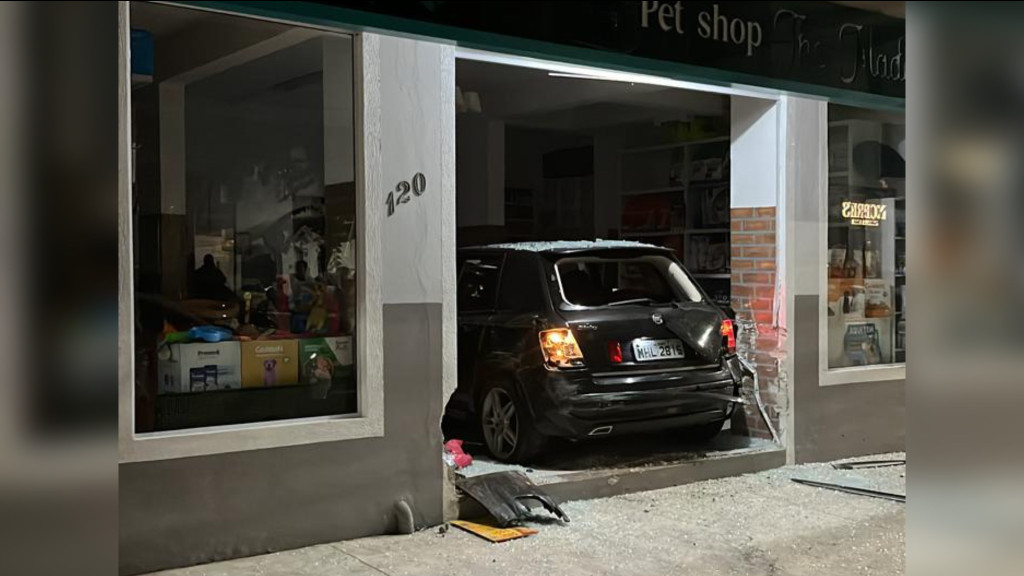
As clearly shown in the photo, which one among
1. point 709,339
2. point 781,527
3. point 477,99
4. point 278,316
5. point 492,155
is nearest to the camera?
point 278,316

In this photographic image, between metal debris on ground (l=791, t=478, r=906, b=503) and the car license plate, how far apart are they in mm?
A: 1300

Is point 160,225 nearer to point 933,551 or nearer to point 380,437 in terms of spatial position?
point 380,437

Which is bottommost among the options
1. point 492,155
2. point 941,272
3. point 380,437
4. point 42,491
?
point 380,437

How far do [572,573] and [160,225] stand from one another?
2.83m

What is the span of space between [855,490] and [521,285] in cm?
277

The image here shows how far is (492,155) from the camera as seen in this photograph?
9289mm

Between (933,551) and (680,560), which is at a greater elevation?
(933,551)

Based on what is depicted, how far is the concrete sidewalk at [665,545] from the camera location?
5070 mm

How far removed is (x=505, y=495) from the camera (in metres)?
6.03

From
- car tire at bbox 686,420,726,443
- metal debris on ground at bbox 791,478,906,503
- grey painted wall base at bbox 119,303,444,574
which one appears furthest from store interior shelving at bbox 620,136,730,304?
grey painted wall base at bbox 119,303,444,574

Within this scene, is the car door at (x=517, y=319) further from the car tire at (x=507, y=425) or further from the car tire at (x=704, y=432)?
the car tire at (x=704, y=432)

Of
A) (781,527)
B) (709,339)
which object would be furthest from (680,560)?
(709,339)

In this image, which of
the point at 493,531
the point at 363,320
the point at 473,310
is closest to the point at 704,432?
the point at 473,310

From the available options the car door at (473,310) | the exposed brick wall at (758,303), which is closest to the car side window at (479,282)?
the car door at (473,310)
